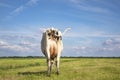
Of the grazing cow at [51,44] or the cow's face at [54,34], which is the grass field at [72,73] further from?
the cow's face at [54,34]

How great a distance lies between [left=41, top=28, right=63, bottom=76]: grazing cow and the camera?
834 inches

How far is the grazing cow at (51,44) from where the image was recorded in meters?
21.2

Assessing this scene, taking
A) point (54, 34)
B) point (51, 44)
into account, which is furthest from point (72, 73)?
point (54, 34)

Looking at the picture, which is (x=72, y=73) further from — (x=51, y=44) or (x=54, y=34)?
(x=54, y=34)

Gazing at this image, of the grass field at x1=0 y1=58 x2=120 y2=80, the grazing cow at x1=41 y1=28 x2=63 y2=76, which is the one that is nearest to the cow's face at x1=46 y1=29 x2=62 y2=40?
the grazing cow at x1=41 y1=28 x2=63 y2=76

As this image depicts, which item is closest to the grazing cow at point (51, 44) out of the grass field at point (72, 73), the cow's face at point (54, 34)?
the cow's face at point (54, 34)

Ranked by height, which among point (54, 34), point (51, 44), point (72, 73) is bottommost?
point (72, 73)

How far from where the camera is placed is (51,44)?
21.4 meters

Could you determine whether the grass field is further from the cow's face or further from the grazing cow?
the cow's face

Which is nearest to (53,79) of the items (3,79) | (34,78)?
(34,78)

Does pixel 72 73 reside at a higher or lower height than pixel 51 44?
lower

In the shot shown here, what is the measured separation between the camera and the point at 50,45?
841 inches

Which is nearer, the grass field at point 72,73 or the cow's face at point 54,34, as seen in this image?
the grass field at point 72,73

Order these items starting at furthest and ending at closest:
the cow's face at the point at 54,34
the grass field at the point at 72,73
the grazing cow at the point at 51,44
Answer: the cow's face at the point at 54,34 → the grazing cow at the point at 51,44 → the grass field at the point at 72,73
